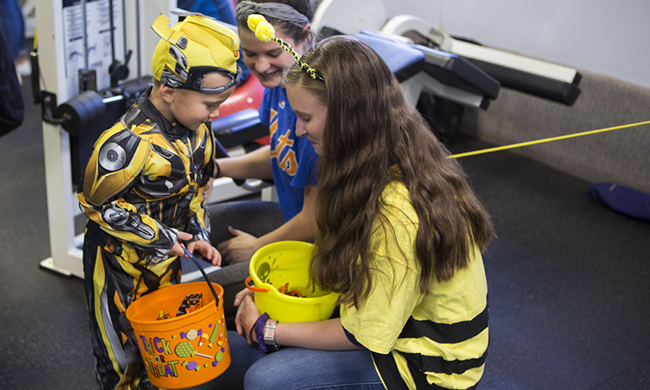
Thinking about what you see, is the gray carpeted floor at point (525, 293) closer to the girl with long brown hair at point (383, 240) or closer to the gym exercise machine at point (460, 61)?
the gym exercise machine at point (460, 61)

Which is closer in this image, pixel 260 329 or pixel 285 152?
pixel 260 329

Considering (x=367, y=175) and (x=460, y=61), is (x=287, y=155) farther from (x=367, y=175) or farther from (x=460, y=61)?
(x=460, y=61)

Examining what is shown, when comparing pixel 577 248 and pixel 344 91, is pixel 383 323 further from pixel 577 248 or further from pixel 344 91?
pixel 577 248

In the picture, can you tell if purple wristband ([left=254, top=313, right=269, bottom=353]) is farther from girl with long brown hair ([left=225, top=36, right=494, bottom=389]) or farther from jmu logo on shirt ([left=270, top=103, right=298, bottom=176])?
jmu logo on shirt ([left=270, top=103, right=298, bottom=176])

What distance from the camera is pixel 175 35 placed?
1.26 m

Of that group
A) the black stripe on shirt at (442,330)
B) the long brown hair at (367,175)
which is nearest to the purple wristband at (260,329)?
the long brown hair at (367,175)

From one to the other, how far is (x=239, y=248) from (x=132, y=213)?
442 millimetres

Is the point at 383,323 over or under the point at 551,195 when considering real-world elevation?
over

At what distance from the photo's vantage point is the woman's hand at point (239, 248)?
1683 millimetres

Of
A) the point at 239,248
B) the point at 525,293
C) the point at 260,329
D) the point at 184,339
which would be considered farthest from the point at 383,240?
the point at 525,293

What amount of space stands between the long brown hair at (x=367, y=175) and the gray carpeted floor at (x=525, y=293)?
3.20 ft

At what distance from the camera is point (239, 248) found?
66.5 inches

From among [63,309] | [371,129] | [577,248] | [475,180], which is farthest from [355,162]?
[475,180]

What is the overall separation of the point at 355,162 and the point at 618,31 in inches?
117
